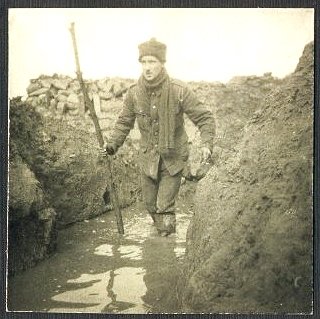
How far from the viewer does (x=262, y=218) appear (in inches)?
122

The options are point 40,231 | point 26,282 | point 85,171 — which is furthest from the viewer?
point 85,171

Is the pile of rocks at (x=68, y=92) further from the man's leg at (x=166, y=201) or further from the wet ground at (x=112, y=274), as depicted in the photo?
the wet ground at (x=112, y=274)

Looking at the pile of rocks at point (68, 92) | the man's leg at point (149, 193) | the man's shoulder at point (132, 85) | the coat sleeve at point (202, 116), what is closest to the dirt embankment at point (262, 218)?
the coat sleeve at point (202, 116)

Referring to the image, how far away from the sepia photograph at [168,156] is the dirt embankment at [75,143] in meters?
0.01

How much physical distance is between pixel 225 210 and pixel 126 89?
137cm

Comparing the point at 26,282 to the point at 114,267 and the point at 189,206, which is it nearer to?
the point at 114,267

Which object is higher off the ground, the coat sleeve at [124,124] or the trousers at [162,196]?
the coat sleeve at [124,124]

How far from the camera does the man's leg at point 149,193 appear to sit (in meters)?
3.88

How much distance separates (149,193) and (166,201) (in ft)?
0.57

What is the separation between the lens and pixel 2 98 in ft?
12.0

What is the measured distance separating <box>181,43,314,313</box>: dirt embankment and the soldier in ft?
1.30

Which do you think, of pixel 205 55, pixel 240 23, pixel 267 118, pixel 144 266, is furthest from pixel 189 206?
pixel 240 23

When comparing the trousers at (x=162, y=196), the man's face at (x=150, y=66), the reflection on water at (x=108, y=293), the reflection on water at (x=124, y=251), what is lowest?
the reflection on water at (x=108, y=293)

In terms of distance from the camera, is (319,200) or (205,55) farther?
(205,55)
